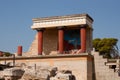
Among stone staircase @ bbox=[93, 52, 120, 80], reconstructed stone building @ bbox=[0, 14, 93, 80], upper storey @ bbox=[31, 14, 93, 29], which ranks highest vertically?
upper storey @ bbox=[31, 14, 93, 29]

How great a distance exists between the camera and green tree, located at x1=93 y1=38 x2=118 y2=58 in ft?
178

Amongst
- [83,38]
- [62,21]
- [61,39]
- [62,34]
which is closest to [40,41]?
[61,39]

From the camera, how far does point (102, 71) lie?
30.1 meters

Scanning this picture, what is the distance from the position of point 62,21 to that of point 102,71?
746 centimetres

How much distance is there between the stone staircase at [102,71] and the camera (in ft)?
96.6

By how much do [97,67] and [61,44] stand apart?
16.2ft

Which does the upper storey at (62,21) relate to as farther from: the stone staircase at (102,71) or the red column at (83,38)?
the stone staircase at (102,71)

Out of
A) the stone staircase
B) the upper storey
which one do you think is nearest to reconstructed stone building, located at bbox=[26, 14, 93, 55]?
the upper storey

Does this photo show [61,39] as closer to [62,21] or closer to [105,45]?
[62,21]

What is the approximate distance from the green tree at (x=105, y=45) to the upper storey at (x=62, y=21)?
20261 mm

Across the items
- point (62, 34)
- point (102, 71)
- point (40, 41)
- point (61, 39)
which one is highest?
point (62, 34)

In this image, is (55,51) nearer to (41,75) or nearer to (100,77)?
(100,77)

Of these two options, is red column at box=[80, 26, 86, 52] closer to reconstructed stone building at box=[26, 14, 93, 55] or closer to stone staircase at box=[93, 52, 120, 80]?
reconstructed stone building at box=[26, 14, 93, 55]

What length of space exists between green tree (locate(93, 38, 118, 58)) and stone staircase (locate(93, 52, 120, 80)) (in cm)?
2341
